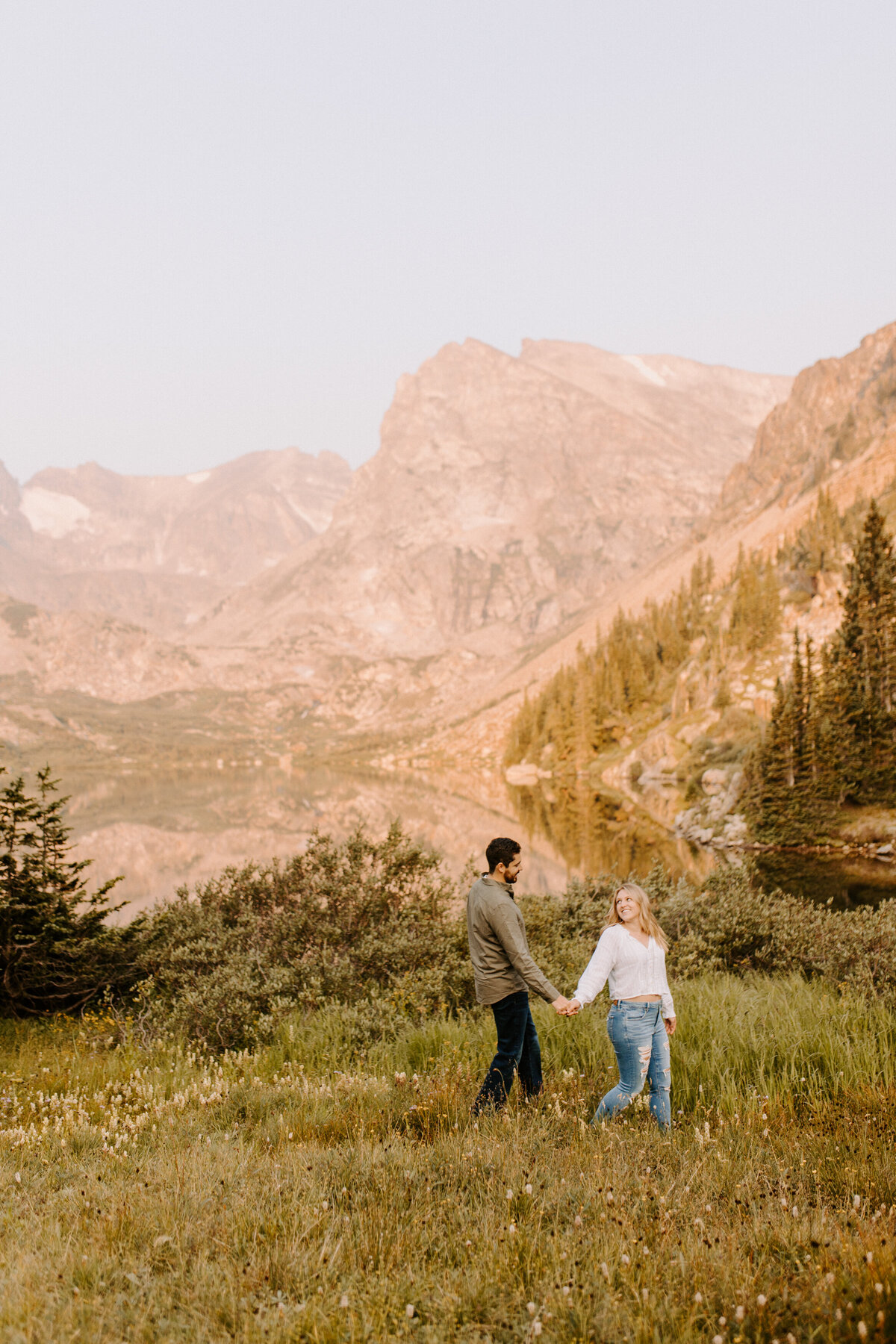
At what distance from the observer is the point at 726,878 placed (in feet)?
56.4

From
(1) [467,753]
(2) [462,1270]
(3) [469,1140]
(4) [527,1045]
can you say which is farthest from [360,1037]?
(1) [467,753]

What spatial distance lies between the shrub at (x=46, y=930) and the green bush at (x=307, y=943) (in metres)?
0.71

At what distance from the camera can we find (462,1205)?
467cm

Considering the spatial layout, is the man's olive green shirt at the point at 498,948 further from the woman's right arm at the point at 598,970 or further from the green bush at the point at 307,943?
the green bush at the point at 307,943

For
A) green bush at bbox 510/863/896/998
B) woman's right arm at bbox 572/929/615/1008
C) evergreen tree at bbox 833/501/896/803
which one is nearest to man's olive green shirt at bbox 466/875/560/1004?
woman's right arm at bbox 572/929/615/1008

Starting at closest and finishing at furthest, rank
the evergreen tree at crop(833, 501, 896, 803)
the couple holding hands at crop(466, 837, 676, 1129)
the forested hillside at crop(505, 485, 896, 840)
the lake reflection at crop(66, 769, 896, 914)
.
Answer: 1. the couple holding hands at crop(466, 837, 676, 1129)
2. the lake reflection at crop(66, 769, 896, 914)
3. the evergreen tree at crop(833, 501, 896, 803)
4. the forested hillside at crop(505, 485, 896, 840)

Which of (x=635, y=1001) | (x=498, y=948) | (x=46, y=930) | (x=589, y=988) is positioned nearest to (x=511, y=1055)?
(x=498, y=948)

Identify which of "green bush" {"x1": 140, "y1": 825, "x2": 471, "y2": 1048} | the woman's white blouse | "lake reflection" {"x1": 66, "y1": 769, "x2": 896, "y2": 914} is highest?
the woman's white blouse

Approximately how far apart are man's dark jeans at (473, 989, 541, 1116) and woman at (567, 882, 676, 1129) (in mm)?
654

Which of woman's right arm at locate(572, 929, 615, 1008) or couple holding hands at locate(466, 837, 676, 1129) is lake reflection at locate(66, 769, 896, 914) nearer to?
couple holding hands at locate(466, 837, 676, 1129)

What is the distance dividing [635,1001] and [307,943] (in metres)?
7.71

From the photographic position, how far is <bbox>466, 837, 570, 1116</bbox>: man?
721cm

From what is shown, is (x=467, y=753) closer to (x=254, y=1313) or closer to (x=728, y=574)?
(x=728, y=574)

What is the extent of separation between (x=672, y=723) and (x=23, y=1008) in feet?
273
